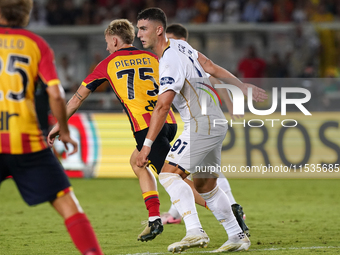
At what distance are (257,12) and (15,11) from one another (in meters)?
12.6

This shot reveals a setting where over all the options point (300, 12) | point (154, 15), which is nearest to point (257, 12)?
point (300, 12)

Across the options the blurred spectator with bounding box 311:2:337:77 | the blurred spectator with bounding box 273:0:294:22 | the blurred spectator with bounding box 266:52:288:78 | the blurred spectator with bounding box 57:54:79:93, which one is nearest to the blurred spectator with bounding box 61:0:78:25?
the blurred spectator with bounding box 57:54:79:93

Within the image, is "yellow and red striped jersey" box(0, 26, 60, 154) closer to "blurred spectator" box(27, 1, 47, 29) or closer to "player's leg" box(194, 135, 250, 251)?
"player's leg" box(194, 135, 250, 251)

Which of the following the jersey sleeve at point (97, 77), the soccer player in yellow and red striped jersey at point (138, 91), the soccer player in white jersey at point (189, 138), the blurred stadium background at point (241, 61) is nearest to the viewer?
the soccer player in white jersey at point (189, 138)

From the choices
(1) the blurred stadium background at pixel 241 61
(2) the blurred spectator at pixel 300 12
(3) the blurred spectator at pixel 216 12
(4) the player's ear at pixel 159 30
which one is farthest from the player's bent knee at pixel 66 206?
(3) the blurred spectator at pixel 216 12

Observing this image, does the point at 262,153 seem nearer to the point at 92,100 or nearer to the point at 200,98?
the point at 92,100

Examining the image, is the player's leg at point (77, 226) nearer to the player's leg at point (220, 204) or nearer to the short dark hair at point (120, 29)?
the player's leg at point (220, 204)

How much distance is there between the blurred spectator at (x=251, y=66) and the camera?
13.5 m

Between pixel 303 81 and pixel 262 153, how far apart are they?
6.71 ft

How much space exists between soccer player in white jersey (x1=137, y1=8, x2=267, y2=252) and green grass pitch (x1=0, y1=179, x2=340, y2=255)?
342mm

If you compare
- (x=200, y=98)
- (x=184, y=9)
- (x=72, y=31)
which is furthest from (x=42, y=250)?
(x=184, y=9)

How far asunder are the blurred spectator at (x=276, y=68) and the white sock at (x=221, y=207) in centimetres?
876

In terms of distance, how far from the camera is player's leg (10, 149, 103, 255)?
11.3 ft

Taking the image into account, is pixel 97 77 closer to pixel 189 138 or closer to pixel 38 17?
pixel 189 138
